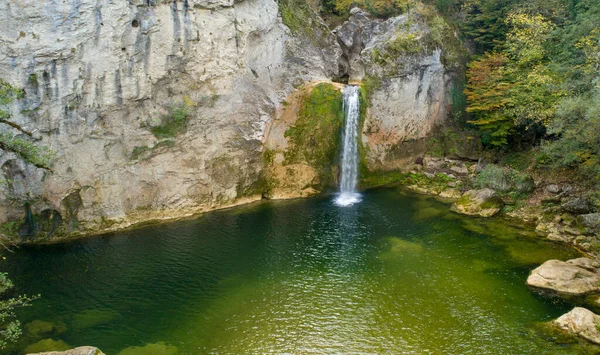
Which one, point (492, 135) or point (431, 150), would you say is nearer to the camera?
point (492, 135)

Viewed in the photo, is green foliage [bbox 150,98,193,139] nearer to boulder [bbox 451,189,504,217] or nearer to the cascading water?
the cascading water

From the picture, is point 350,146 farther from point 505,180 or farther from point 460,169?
point 505,180

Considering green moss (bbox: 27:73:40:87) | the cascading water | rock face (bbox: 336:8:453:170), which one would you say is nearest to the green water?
the cascading water

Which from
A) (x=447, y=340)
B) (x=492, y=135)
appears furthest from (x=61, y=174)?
(x=492, y=135)

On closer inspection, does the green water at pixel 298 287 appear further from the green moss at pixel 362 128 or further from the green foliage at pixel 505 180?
the green moss at pixel 362 128

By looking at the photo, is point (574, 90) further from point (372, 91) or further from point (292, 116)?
point (292, 116)

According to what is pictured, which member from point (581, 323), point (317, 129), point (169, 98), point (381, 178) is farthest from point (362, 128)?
point (581, 323)

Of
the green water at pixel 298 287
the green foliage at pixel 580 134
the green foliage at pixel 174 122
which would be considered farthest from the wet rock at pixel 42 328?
the green foliage at pixel 580 134
